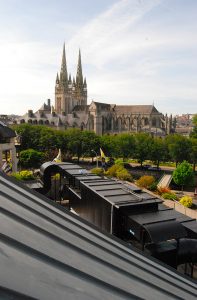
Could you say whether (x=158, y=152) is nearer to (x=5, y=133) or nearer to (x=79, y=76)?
(x=5, y=133)

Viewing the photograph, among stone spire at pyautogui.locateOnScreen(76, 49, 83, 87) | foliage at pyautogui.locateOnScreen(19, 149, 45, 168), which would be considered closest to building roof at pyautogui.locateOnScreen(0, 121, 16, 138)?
foliage at pyautogui.locateOnScreen(19, 149, 45, 168)

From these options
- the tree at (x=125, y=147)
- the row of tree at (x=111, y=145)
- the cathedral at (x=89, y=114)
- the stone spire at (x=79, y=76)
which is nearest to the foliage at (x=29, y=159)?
the row of tree at (x=111, y=145)

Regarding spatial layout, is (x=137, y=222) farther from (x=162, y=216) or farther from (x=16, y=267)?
(x=16, y=267)

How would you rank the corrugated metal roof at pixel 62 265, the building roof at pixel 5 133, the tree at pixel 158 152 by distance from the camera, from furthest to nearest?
the tree at pixel 158 152 → the building roof at pixel 5 133 → the corrugated metal roof at pixel 62 265

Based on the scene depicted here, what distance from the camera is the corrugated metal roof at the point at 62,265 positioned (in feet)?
9.64

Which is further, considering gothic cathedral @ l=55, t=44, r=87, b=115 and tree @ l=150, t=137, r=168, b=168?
Answer: gothic cathedral @ l=55, t=44, r=87, b=115

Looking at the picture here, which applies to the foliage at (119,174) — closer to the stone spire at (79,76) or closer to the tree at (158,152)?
the tree at (158,152)

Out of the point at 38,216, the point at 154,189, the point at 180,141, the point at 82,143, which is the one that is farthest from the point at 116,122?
the point at 38,216

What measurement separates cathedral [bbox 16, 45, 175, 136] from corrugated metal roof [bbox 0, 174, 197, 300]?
346 feet

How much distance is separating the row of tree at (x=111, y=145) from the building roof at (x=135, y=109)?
199ft

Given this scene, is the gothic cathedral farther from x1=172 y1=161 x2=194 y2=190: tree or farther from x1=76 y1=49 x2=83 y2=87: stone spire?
x1=172 y1=161 x2=194 y2=190: tree

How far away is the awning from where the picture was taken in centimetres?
1325

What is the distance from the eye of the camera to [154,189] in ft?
129

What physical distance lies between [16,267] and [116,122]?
136199 millimetres
